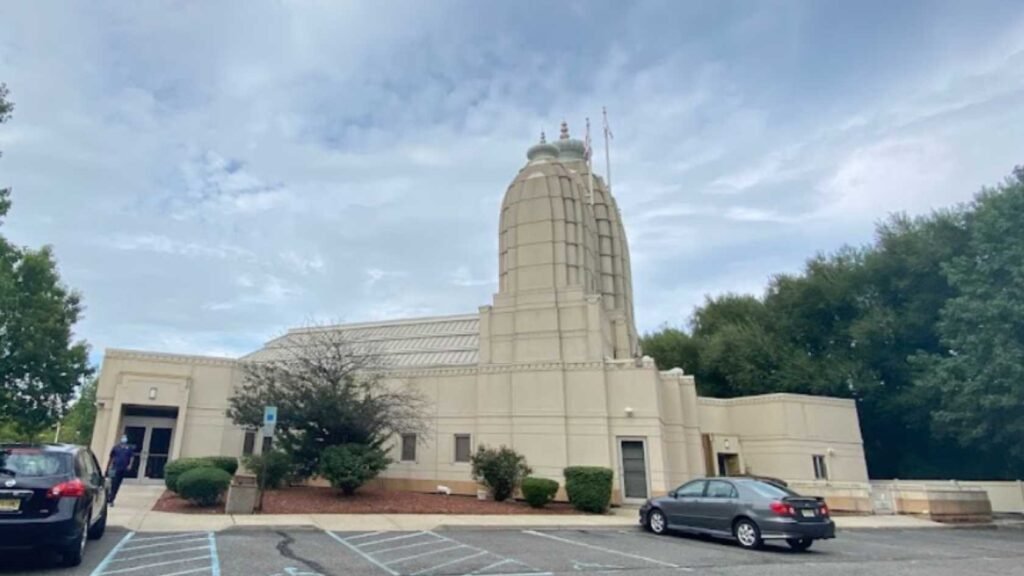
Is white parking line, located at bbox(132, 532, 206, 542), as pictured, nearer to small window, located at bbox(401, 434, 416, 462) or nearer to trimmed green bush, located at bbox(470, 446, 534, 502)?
trimmed green bush, located at bbox(470, 446, 534, 502)

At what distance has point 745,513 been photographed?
12234 millimetres

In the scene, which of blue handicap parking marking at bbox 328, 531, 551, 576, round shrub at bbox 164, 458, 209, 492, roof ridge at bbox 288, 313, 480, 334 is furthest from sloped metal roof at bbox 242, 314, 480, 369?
blue handicap parking marking at bbox 328, 531, 551, 576

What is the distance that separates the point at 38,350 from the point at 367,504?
18.6 m

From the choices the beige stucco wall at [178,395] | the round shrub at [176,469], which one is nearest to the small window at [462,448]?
the beige stucco wall at [178,395]

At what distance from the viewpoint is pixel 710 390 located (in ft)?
116

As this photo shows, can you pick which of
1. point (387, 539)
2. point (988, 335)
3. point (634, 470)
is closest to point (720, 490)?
point (387, 539)

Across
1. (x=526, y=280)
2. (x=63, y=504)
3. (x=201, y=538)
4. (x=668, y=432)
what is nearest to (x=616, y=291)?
(x=526, y=280)

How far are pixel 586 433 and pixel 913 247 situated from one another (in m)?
19.9

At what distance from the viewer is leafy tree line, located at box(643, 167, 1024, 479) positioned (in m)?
21.3

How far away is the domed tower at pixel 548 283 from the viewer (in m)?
23.5

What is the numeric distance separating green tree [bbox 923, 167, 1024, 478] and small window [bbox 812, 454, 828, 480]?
4.68 m

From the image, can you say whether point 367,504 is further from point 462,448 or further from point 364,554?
point 364,554

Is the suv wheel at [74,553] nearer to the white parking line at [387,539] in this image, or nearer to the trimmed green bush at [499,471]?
the white parking line at [387,539]

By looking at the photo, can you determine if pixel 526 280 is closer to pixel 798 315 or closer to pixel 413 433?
pixel 413 433
